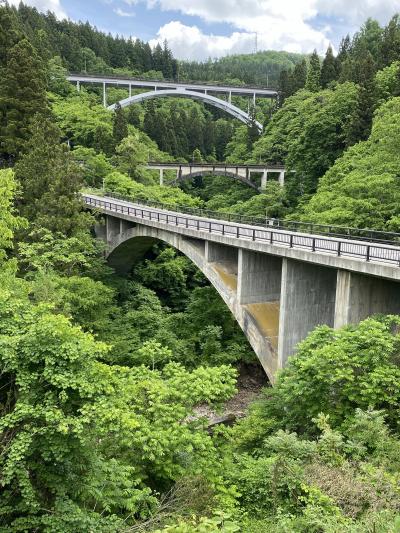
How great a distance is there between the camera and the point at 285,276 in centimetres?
2055

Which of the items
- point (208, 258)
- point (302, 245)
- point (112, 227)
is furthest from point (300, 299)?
point (112, 227)

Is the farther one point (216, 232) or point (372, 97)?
point (372, 97)

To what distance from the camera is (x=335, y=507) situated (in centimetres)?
882

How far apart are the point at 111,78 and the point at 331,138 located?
57.1 meters

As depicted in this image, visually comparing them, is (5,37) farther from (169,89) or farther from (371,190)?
(169,89)

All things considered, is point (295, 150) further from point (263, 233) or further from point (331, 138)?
point (263, 233)

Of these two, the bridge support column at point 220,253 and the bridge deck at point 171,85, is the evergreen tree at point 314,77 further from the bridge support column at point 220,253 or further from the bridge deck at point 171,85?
the bridge support column at point 220,253

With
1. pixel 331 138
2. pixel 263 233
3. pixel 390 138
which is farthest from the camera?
pixel 331 138

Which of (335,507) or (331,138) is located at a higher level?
(331,138)

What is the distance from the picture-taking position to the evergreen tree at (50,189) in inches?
1104

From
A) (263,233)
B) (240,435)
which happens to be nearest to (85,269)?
(263,233)

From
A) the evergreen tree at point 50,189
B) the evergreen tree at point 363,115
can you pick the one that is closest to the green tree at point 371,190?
the evergreen tree at point 363,115

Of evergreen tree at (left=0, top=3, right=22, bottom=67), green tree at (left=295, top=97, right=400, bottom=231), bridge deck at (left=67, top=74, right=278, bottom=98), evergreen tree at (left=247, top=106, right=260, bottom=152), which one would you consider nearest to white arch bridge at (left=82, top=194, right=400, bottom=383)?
green tree at (left=295, top=97, right=400, bottom=231)

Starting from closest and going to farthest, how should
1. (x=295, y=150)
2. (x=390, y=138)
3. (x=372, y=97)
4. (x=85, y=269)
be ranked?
(x=390, y=138), (x=85, y=269), (x=372, y=97), (x=295, y=150)
